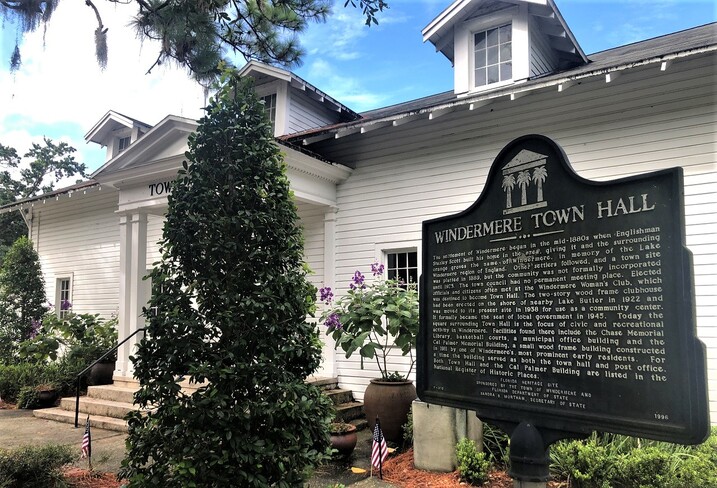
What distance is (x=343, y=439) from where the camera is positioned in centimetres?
654

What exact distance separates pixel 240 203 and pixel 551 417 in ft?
9.10

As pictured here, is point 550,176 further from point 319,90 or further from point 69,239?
point 69,239

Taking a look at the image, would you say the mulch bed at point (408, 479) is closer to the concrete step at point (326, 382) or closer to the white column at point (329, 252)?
the concrete step at point (326, 382)

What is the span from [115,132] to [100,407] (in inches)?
358

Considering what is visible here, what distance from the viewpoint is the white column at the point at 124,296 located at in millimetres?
10734

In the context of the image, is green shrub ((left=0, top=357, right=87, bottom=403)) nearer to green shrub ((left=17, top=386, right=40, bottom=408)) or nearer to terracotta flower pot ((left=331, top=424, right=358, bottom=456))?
green shrub ((left=17, top=386, right=40, bottom=408))

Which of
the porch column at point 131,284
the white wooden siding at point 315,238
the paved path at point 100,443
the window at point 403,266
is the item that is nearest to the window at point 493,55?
the window at point 403,266

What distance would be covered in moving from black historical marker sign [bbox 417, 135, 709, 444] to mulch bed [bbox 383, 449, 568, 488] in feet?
9.25

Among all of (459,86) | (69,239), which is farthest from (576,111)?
(69,239)

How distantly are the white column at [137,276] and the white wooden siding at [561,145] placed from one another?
416 cm

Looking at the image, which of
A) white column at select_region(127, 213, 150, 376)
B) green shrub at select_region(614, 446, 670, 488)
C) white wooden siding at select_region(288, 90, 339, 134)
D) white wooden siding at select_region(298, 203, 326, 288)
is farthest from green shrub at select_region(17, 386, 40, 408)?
green shrub at select_region(614, 446, 670, 488)

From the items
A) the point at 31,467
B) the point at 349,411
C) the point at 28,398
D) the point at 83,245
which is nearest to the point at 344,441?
the point at 349,411

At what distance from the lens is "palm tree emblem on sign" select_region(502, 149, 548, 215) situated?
9.87ft

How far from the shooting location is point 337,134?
9586 millimetres
